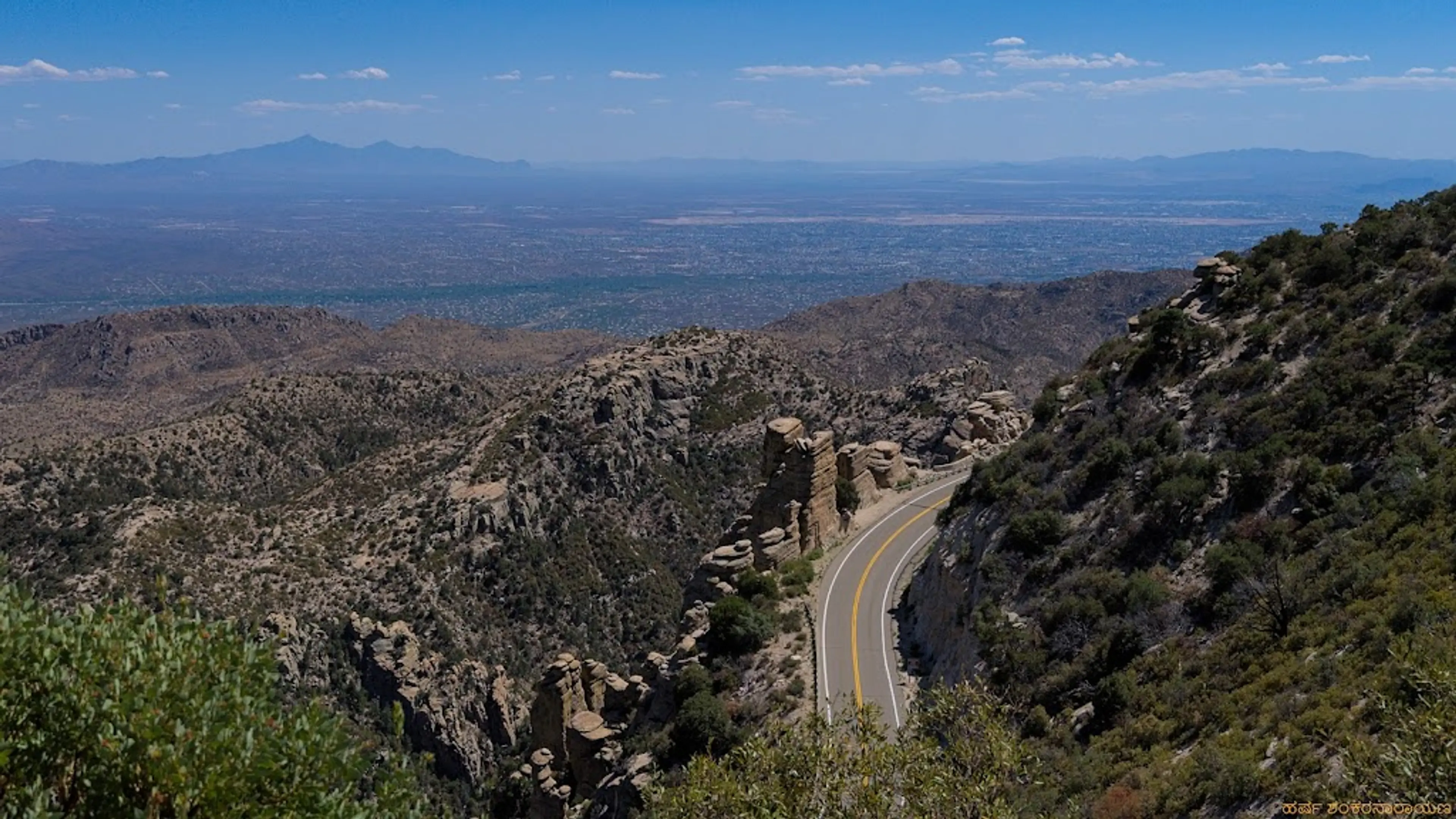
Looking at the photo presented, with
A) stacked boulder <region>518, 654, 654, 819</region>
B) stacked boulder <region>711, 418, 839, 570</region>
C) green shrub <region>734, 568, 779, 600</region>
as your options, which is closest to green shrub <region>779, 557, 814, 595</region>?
stacked boulder <region>711, 418, 839, 570</region>

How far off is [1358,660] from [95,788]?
18.3 metres

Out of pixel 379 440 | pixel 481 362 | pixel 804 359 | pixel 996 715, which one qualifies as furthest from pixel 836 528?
pixel 481 362

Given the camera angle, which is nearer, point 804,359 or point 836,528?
point 836,528

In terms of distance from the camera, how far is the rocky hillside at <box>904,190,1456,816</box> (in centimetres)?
1443

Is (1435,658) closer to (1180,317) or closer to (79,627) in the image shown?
(79,627)

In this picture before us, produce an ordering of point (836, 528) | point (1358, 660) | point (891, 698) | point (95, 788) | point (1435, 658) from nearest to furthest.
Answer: point (95, 788) → point (1435, 658) → point (1358, 660) → point (891, 698) → point (836, 528)

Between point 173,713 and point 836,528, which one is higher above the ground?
point 173,713

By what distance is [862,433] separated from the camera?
2822 inches

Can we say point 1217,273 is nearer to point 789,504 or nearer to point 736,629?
point 789,504

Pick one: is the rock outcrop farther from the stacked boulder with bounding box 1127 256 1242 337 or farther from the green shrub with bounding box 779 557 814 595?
the stacked boulder with bounding box 1127 256 1242 337

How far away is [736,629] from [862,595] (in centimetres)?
590

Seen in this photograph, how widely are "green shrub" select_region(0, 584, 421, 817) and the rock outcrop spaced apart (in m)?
35.5

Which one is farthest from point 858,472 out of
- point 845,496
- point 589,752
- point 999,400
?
point 589,752

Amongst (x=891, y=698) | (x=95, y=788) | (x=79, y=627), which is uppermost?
(x=79, y=627)
